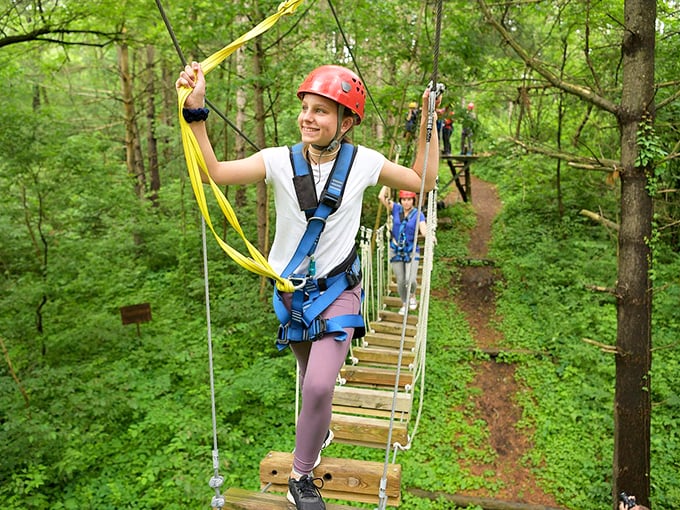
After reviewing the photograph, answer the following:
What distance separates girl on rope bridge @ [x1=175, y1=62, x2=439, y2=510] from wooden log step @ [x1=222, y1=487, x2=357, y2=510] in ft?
0.11

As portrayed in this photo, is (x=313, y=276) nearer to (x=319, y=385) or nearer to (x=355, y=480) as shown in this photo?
(x=319, y=385)

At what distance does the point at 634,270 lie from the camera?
329cm

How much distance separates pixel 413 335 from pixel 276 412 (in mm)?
1780

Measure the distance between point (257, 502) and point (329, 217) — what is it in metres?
0.90

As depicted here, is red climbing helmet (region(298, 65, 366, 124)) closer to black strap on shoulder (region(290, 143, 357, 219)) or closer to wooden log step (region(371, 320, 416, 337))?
black strap on shoulder (region(290, 143, 357, 219))

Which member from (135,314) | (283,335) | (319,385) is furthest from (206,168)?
(135,314)

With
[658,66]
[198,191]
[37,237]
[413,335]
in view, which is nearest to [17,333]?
[37,237]

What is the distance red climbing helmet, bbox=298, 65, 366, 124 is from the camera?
53.6 inches

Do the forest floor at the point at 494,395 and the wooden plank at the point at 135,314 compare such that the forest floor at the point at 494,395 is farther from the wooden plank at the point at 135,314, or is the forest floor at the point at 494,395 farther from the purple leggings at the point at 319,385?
the wooden plank at the point at 135,314

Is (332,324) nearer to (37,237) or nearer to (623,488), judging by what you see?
(623,488)

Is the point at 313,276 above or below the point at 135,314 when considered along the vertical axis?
above

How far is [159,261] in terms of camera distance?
7648 mm

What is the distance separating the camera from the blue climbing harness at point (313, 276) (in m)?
1.40

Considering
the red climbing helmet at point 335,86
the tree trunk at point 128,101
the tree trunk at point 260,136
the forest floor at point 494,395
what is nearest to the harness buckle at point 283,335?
the red climbing helmet at point 335,86
